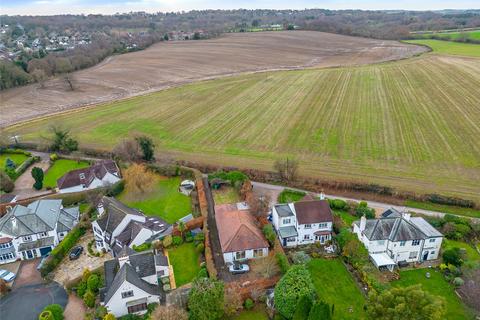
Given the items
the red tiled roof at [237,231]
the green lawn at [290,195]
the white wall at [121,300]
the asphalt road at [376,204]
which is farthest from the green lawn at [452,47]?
the white wall at [121,300]

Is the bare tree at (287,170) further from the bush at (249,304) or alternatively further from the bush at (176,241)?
the bush at (249,304)

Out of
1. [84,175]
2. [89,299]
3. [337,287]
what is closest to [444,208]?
[337,287]

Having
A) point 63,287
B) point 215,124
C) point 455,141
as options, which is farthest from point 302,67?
point 63,287

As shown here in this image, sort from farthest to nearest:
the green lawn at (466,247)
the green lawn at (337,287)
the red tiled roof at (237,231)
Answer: the red tiled roof at (237,231) → the green lawn at (466,247) → the green lawn at (337,287)

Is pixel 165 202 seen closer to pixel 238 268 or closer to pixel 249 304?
pixel 238 268

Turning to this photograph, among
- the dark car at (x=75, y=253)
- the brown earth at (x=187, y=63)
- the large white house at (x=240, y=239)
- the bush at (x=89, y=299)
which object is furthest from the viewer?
the brown earth at (x=187, y=63)

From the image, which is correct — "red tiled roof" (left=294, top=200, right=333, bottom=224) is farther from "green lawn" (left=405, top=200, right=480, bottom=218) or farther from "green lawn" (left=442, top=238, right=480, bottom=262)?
"green lawn" (left=405, top=200, right=480, bottom=218)
